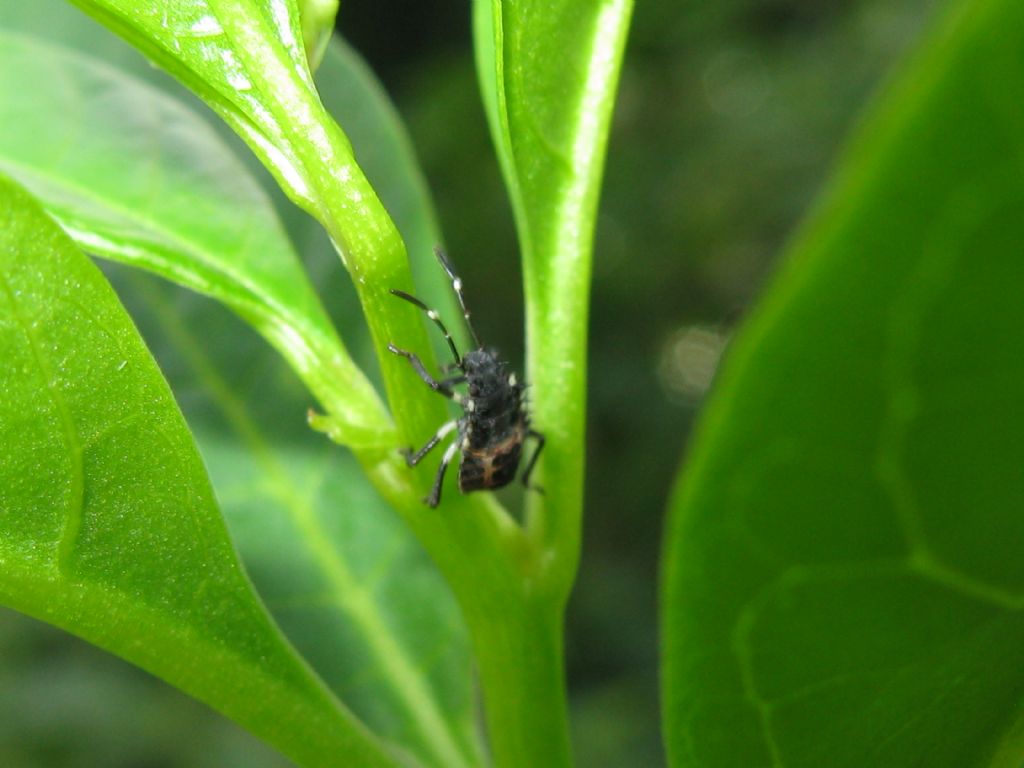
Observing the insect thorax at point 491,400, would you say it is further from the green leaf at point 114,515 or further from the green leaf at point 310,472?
the green leaf at point 114,515

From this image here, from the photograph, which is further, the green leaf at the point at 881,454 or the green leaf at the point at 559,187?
the green leaf at the point at 559,187

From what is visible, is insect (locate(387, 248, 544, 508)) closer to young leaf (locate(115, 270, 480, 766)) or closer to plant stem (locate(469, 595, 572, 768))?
young leaf (locate(115, 270, 480, 766))

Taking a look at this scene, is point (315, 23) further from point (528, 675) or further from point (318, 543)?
point (318, 543)

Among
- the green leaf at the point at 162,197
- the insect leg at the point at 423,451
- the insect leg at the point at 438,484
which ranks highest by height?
the green leaf at the point at 162,197

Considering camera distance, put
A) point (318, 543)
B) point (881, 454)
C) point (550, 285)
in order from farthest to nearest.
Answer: point (318, 543)
point (550, 285)
point (881, 454)

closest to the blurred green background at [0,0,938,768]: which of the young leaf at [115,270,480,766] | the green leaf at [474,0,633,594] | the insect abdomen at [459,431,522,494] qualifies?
the insect abdomen at [459,431,522,494]

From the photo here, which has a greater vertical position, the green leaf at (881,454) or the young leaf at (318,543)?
the green leaf at (881,454)

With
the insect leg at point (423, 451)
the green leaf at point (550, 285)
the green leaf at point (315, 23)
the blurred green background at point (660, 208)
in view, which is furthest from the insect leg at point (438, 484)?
the blurred green background at point (660, 208)

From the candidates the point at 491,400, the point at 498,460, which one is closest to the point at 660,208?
the point at 491,400
